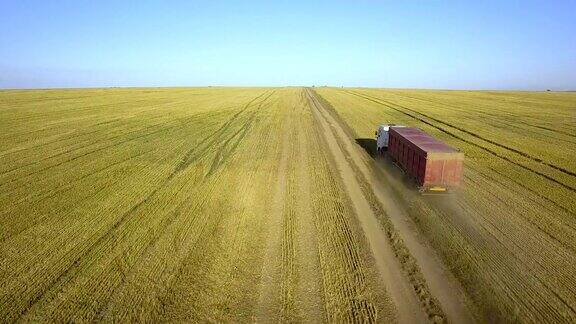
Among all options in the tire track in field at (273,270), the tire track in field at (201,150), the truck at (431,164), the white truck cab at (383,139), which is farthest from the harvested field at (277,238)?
the white truck cab at (383,139)

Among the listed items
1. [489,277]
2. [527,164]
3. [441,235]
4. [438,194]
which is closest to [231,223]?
[441,235]

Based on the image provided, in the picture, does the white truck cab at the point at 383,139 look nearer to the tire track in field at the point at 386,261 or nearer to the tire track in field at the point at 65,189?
the tire track in field at the point at 386,261

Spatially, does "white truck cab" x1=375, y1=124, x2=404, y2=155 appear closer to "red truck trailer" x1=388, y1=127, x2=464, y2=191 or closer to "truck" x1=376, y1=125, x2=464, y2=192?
"truck" x1=376, y1=125, x2=464, y2=192

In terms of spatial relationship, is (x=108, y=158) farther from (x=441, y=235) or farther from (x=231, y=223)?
(x=441, y=235)

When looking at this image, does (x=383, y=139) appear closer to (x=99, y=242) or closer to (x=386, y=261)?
(x=386, y=261)

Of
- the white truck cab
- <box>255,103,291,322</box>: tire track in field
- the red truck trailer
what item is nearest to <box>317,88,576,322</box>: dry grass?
the red truck trailer

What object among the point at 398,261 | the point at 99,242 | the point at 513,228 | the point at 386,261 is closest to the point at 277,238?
the point at 386,261
